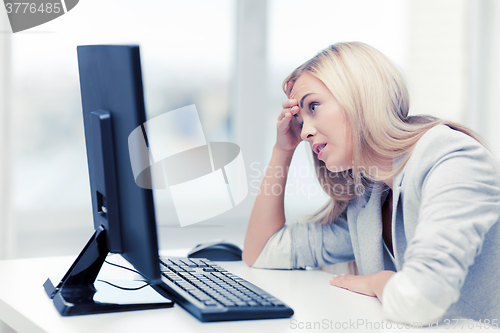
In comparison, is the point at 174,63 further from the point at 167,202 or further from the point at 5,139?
the point at 5,139

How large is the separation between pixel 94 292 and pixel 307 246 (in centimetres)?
56

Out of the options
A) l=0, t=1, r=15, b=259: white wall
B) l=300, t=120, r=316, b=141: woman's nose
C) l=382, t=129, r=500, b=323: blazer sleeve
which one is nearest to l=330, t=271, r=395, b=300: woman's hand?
l=382, t=129, r=500, b=323: blazer sleeve

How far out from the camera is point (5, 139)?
1.53 m

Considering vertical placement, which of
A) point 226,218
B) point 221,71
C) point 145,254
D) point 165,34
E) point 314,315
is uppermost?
point 165,34

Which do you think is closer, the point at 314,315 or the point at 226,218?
the point at 314,315

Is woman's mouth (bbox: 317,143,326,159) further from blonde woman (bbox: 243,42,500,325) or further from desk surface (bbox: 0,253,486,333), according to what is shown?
desk surface (bbox: 0,253,486,333)

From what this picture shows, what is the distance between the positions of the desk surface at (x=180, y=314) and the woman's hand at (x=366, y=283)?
0.6 inches

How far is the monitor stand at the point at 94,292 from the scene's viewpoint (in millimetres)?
667

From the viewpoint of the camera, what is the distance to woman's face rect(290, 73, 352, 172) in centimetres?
100

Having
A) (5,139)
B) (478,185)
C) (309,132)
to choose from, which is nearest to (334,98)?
(309,132)

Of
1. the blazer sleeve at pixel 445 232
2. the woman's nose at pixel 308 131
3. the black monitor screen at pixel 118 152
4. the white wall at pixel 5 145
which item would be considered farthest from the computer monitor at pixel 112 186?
the white wall at pixel 5 145

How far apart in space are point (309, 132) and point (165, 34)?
3.27 feet

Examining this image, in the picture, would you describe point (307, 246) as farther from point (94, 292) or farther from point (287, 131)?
point (94, 292)

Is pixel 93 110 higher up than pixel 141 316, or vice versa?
pixel 93 110
